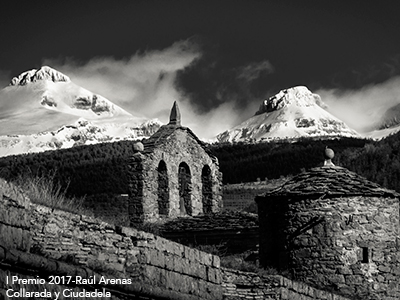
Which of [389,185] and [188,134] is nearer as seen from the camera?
[188,134]

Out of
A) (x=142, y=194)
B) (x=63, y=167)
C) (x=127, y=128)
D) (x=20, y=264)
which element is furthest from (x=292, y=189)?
(x=127, y=128)

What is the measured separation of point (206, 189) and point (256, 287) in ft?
41.4

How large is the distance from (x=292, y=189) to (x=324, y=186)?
60 centimetres

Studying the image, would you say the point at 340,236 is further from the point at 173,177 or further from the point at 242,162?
the point at 242,162

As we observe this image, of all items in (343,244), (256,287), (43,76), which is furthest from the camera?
(43,76)

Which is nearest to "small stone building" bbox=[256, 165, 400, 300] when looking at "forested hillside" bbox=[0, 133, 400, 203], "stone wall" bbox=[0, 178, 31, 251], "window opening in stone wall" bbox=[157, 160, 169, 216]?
"window opening in stone wall" bbox=[157, 160, 169, 216]

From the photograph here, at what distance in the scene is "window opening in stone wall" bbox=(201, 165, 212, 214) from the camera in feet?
81.8

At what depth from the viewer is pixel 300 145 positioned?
165 ft

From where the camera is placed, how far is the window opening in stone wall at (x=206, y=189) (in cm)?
2494

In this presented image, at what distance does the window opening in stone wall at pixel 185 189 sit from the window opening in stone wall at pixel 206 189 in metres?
0.85

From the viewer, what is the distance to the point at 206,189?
25062mm

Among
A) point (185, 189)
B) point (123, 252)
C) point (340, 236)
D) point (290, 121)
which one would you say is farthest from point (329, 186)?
point (290, 121)

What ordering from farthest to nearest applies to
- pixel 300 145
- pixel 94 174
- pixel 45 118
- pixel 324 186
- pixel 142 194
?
pixel 45 118 < pixel 300 145 < pixel 94 174 < pixel 142 194 < pixel 324 186

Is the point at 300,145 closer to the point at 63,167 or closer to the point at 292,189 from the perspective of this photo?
the point at 63,167
